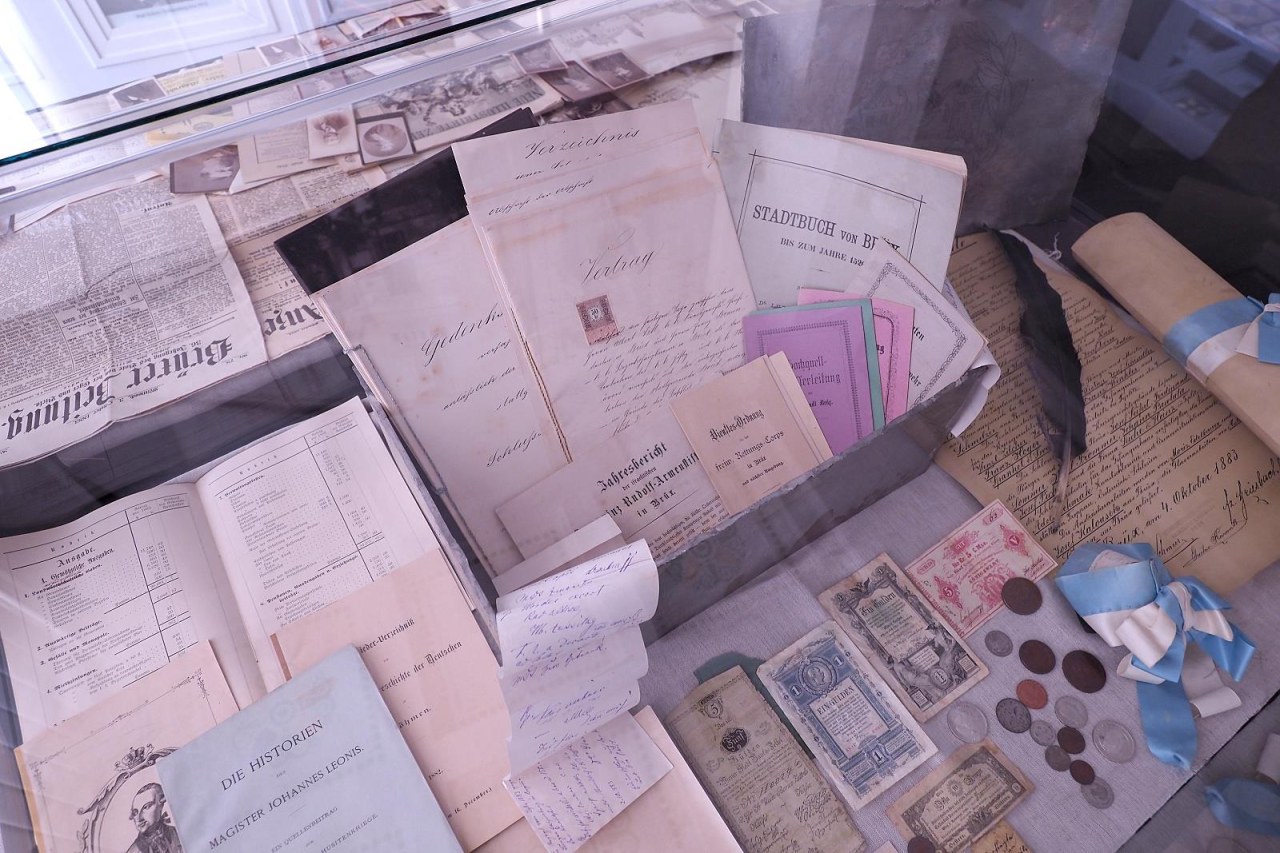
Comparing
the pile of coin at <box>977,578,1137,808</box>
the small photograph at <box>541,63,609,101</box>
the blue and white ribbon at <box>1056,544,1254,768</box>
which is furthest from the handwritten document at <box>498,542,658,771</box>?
the small photograph at <box>541,63,609,101</box>

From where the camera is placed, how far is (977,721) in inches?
25.8

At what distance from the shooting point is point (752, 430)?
0.71 m

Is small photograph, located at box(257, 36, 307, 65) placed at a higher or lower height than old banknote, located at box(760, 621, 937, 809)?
higher

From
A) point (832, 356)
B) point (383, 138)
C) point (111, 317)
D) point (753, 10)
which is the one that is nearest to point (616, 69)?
point (753, 10)

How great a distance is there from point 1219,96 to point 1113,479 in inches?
18.2

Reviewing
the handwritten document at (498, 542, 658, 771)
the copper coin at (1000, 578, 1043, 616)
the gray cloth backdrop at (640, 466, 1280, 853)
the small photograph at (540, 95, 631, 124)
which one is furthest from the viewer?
the small photograph at (540, 95, 631, 124)

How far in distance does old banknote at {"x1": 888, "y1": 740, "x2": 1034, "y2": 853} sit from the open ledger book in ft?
1.46

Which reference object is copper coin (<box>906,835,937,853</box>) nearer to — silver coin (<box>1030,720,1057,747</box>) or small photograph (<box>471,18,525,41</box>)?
silver coin (<box>1030,720,1057,747</box>)

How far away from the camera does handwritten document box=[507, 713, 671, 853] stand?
55cm

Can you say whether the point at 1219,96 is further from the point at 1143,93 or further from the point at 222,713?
the point at 222,713

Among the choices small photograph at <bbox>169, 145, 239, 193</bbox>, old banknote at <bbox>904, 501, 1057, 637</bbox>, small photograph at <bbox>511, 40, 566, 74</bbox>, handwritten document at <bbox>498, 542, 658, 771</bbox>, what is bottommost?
old banknote at <bbox>904, 501, 1057, 637</bbox>

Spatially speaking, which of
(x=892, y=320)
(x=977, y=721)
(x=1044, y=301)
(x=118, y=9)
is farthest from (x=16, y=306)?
(x=118, y=9)

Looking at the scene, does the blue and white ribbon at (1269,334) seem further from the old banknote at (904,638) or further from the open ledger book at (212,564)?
the open ledger book at (212,564)

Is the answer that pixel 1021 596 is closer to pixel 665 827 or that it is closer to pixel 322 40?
pixel 665 827
